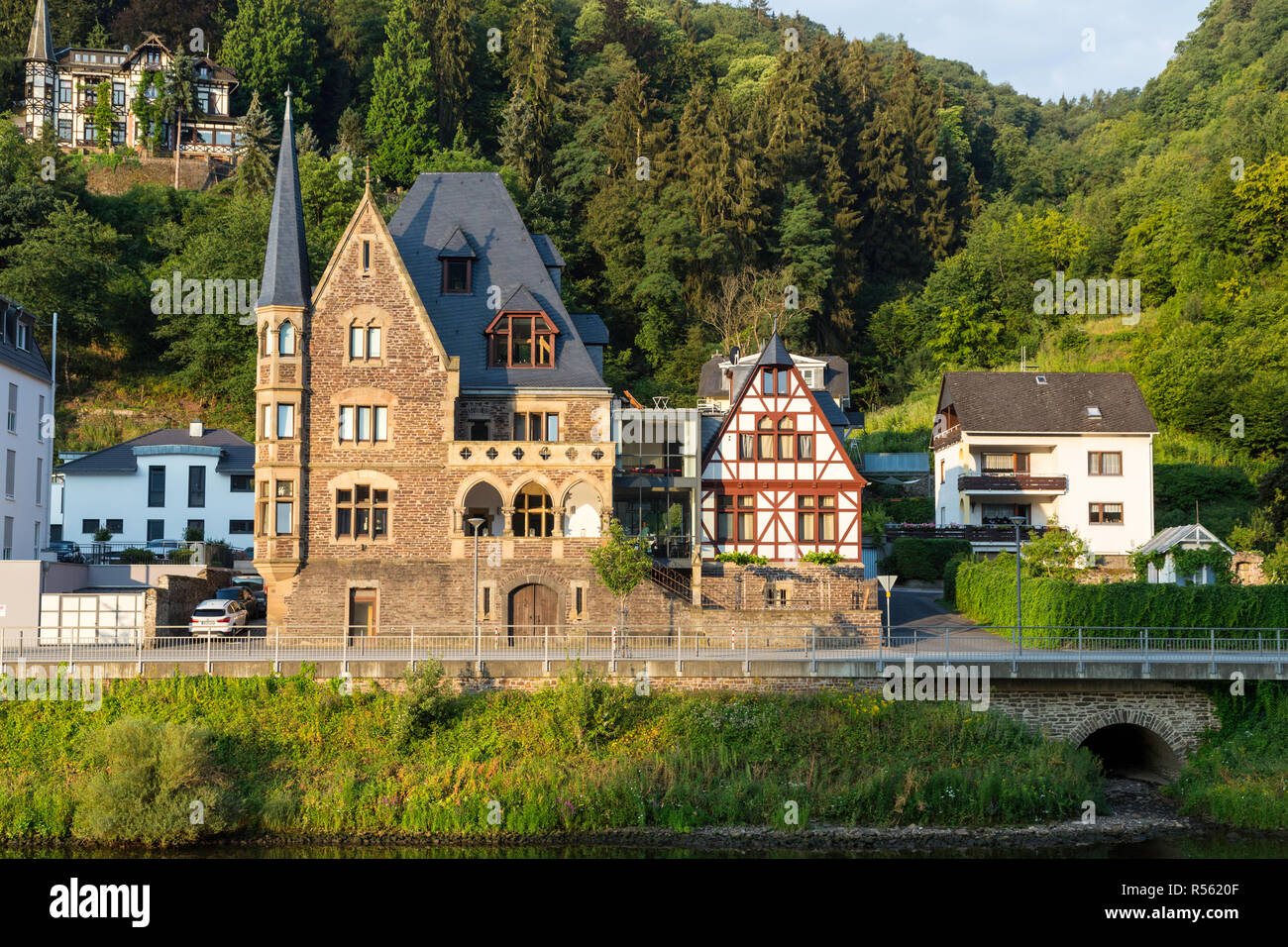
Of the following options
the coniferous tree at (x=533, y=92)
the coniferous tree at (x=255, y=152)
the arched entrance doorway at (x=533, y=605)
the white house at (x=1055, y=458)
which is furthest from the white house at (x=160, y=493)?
the coniferous tree at (x=533, y=92)

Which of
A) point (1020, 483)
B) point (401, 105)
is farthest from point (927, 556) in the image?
point (401, 105)

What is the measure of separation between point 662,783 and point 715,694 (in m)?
3.33

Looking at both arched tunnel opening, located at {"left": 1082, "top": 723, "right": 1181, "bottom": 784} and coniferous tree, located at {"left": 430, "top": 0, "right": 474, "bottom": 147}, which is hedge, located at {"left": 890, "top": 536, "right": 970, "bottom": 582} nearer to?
arched tunnel opening, located at {"left": 1082, "top": 723, "right": 1181, "bottom": 784}

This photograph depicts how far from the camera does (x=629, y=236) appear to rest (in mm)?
83000

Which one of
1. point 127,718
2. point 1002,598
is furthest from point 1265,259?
point 127,718

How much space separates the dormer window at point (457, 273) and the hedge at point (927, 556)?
78.4 ft

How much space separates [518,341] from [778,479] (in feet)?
36.7

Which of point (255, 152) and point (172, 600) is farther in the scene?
point (255, 152)

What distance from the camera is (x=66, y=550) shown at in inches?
2130

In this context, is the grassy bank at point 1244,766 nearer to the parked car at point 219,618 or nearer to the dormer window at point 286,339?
the parked car at point 219,618

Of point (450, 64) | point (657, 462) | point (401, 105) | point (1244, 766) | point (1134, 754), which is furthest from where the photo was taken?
point (450, 64)

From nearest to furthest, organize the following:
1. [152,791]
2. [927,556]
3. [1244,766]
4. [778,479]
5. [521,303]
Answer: [152,791]
[1244,766]
[521,303]
[778,479]
[927,556]

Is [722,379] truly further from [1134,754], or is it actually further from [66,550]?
[1134,754]

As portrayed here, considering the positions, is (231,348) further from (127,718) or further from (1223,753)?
(1223,753)
